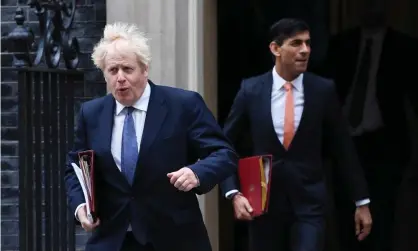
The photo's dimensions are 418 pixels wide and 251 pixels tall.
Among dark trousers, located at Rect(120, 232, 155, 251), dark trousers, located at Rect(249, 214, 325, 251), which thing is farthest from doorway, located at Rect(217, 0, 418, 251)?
dark trousers, located at Rect(120, 232, 155, 251)

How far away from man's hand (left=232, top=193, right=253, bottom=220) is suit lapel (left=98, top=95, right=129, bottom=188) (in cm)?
126

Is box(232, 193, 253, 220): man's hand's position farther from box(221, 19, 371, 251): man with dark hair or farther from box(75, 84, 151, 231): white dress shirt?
box(75, 84, 151, 231): white dress shirt

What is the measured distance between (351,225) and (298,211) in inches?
69.6

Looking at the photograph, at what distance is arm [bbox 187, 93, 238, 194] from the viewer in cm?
596

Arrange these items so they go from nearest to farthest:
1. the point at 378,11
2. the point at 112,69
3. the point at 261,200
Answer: the point at 112,69
the point at 261,200
the point at 378,11

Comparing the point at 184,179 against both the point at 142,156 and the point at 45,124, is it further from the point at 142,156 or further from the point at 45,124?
the point at 45,124

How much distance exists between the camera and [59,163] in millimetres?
8383

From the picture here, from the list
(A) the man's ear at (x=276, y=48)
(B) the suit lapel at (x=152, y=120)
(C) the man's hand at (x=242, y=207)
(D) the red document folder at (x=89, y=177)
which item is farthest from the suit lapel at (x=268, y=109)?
(D) the red document folder at (x=89, y=177)

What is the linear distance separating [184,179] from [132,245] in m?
0.50

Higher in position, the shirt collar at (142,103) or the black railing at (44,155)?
the shirt collar at (142,103)

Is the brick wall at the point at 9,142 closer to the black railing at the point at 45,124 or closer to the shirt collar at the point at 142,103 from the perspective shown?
the black railing at the point at 45,124

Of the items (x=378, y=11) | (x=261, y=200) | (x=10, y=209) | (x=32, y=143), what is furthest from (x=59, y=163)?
(x=378, y=11)

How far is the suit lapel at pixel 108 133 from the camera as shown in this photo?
6.02 metres

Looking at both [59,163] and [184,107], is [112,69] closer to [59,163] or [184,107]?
[184,107]
